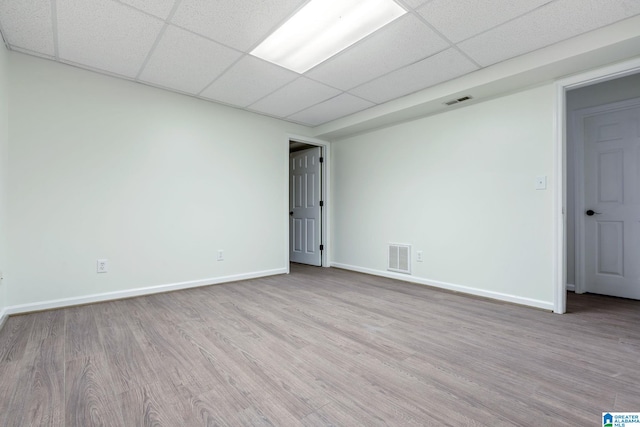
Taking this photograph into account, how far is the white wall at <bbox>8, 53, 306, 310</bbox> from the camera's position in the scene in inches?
106

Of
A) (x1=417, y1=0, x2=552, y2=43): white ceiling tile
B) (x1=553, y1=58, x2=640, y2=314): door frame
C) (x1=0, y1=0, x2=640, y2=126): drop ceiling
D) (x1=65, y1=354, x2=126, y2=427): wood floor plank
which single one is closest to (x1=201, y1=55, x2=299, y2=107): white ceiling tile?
(x1=0, y1=0, x2=640, y2=126): drop ceiling

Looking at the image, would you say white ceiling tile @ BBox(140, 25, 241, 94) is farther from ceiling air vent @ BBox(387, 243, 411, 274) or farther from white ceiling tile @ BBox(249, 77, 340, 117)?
ceiling air vent @ BBox(387, 243, 411, 274)

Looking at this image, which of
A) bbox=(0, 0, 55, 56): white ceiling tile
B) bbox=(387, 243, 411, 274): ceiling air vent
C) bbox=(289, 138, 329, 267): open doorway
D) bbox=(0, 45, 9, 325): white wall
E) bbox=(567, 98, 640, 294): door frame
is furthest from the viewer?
bbox=(289, 138, 329, 267): open doorway

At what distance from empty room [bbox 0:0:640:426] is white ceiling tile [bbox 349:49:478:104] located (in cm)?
3

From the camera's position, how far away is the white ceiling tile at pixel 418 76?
271 centimetres

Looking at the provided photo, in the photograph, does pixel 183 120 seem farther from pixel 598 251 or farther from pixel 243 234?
pixel 598 251

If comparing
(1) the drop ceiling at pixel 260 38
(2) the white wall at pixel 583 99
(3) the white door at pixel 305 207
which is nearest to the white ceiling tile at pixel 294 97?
(1) the drop ceiling at pixel 260 38

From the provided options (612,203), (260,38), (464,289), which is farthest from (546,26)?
(464,289)

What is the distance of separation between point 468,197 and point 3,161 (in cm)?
442

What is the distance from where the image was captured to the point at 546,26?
7.22 ft

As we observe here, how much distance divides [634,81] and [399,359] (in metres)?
3.93

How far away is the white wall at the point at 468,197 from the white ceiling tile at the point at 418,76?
596 millimetres

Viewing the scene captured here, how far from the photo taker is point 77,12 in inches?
82.4
